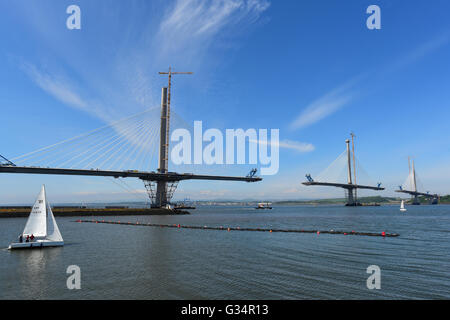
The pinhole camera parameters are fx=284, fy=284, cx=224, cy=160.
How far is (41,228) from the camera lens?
3406 cm

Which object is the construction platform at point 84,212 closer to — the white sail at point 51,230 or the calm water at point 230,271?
the calm water at point 230,271

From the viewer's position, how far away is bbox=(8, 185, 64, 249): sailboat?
33.2m

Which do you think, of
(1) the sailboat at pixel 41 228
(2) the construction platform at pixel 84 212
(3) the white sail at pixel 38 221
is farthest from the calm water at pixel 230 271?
(2) the construction platform at pixel 84 212

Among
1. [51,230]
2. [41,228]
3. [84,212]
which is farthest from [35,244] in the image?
[84,212]

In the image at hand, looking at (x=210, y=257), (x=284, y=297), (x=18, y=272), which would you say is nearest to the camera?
(x=284, y=297)

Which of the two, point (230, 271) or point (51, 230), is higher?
point (51, 230)

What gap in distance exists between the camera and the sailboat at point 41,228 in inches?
1307

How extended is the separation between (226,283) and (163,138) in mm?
99949

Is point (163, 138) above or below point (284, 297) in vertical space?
above

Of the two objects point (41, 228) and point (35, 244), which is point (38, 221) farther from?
point (35, 244)

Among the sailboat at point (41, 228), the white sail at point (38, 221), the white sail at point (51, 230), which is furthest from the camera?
the white sail at point (51, 230)
